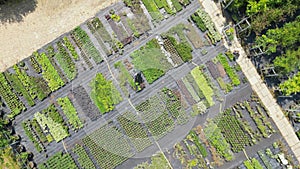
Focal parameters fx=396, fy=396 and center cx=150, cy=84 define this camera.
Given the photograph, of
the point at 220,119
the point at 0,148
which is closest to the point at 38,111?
the point at 0,148

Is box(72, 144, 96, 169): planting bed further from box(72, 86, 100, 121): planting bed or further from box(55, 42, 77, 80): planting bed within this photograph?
box(55, 42, 77, 80): planting bed

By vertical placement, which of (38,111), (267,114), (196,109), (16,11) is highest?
(16,11)

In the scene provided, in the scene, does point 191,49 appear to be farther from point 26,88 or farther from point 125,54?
point 26,88

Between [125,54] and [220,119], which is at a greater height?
[125,54]

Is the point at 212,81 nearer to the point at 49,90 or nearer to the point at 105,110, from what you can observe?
the point at 105,110

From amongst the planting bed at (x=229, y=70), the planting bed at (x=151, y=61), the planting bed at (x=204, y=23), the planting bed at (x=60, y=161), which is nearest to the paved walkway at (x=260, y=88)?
the planting bed at (x=204, y=23)

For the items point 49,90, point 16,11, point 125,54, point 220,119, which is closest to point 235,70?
point 220,119
